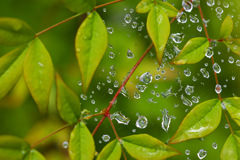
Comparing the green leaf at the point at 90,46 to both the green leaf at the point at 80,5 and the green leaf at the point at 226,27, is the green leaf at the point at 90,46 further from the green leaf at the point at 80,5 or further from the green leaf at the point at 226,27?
the green leaf at the point at 226,27

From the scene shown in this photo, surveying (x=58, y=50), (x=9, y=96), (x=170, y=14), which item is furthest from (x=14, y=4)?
(x=170, y=14)

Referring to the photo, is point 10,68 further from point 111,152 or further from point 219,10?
point 219,10

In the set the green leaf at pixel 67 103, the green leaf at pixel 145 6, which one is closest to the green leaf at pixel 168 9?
the green leaf at pixel 145 6

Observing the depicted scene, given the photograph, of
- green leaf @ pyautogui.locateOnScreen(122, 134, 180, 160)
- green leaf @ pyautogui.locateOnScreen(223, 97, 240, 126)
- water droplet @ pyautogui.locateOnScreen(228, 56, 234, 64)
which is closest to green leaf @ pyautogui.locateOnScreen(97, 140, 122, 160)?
green leaf @ pyautogui.locateOnScreen(122, 134, 180, 160)

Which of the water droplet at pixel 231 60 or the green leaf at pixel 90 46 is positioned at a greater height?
the green leaf at pixel 90 46

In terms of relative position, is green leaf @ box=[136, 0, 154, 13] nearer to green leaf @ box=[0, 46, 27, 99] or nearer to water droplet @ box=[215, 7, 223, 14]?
green leaf @ box=[0, 46, 27, 99]

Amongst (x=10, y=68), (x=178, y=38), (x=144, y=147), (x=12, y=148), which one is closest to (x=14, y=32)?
(x=10, y=68)
